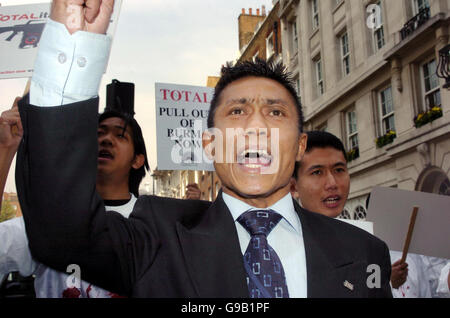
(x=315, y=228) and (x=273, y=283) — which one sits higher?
(x=315, y=228)

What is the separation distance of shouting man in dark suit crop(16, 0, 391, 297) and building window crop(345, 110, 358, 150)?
22.4 ft

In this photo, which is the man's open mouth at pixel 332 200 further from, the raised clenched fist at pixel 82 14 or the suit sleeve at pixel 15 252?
the raised clenched fist at pixel 82 14

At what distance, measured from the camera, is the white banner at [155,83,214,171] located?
11.2 feet

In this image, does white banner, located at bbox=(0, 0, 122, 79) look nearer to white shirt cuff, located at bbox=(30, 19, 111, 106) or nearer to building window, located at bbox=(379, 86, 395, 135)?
white shirt cuff, located at bbox=(30, 19, 111, 106)

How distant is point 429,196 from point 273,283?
119 centimetres

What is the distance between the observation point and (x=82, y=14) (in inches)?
39.0

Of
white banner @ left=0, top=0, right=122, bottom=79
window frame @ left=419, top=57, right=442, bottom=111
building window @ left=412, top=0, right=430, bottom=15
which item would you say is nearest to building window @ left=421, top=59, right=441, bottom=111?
window frame @ left=419, top=57, right=442, bottom=111

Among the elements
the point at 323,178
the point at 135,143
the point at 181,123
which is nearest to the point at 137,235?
the point at 135,143

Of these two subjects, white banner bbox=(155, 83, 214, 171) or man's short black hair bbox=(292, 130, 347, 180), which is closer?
man's short black hair bbox=(292, 130, 347, 180)

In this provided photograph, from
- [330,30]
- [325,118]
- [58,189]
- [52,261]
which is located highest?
[330,30]

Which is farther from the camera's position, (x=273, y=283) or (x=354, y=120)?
(x=354, y=120)
